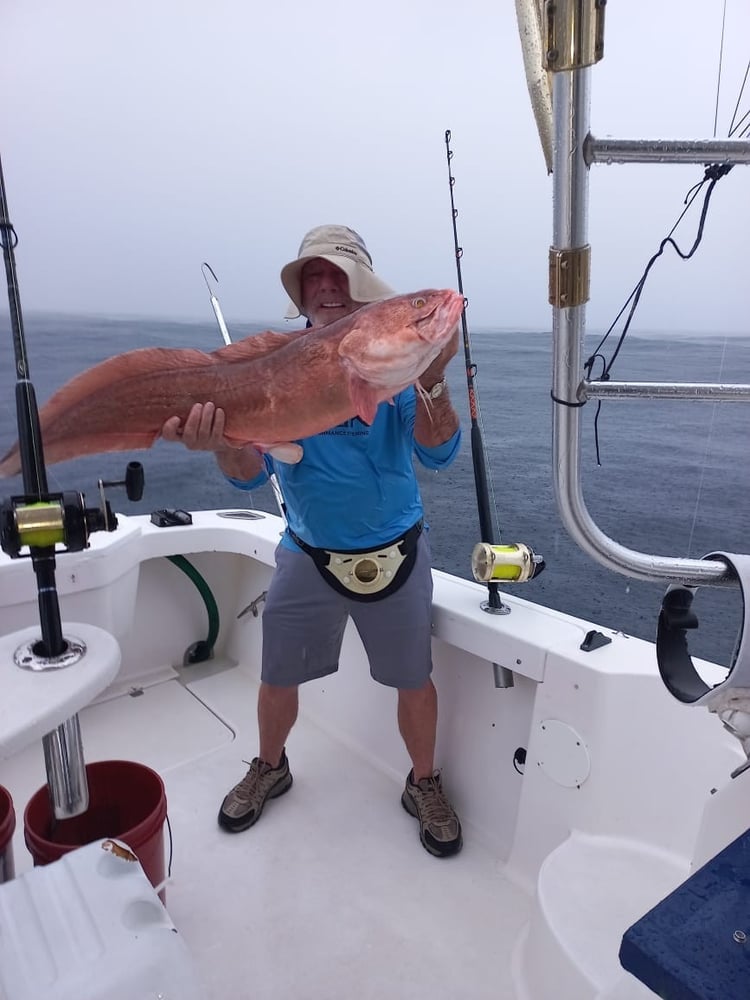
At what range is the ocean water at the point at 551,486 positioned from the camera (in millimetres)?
4328

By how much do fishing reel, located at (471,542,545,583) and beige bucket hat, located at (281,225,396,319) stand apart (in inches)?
34.7

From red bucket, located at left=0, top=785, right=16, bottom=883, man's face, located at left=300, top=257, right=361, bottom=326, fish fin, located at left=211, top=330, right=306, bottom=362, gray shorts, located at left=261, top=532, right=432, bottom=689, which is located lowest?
red bucket, located at left=0, top=785, right=16, bottom=883

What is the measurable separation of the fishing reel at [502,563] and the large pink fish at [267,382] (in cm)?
85

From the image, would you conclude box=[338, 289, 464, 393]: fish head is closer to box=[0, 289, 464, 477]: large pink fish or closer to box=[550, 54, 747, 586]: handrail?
box=[0, 289, 464, 477]: large pink fish

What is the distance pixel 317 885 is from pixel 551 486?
191 cm

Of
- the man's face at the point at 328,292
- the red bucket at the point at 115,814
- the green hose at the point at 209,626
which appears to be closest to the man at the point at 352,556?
the man's face at the point at 328,292

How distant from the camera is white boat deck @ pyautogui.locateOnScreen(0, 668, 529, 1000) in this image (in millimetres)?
1832

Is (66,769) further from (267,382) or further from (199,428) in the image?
(267,382)

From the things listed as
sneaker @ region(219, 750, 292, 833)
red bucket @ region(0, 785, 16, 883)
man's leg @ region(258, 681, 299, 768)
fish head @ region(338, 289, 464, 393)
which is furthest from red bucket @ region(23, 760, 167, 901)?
fish head @ region(338, 289, 464, 393)

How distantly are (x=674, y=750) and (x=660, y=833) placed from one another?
0.24 meters

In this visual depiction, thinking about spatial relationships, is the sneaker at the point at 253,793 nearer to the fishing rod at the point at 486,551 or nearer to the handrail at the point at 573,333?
the fishing rod at the point at 486,551

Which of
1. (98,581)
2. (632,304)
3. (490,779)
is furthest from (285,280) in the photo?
(490,779)

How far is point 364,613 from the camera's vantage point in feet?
7.41

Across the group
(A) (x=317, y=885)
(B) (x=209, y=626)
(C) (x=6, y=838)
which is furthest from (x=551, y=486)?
(C) (x=6, y=838)
